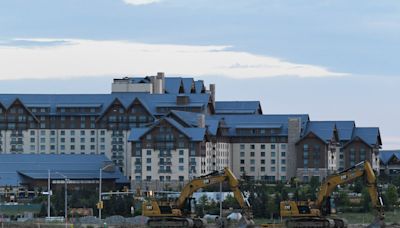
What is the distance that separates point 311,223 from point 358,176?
5.43 m

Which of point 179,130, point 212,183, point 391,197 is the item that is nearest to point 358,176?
point 212,183

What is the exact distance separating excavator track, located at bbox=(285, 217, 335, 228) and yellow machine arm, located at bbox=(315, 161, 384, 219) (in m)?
1.36

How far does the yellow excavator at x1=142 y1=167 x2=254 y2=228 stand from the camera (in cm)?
11819

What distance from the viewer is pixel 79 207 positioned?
520 feet

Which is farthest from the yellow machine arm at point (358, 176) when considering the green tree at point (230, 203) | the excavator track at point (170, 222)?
the green tree at point (230, 203)

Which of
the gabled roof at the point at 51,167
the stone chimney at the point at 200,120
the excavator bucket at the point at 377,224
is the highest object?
the stone chimney at the point at 200,120

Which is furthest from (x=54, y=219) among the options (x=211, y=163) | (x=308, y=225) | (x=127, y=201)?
(x=211, y=163)

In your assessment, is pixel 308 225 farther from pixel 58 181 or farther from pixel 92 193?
pixel 58 181

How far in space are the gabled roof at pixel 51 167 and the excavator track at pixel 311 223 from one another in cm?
7179

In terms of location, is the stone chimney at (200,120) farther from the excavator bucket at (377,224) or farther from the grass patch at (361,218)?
the excavator bucket at (377,224)

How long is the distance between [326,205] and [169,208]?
13444 millimetres

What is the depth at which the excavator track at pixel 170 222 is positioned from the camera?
11781cm

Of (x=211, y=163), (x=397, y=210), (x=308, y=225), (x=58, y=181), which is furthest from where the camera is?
(x=211, y=163)

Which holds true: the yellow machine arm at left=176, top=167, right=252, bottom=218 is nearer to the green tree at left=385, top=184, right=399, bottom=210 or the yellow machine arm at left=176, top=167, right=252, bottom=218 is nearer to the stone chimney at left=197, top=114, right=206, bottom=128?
the green tree at left=385, top=184, right=399, bottom=210
